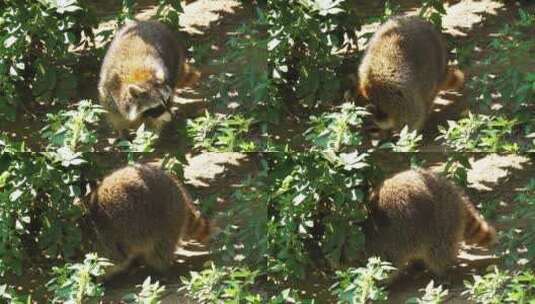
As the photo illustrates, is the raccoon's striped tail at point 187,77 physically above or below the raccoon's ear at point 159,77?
below

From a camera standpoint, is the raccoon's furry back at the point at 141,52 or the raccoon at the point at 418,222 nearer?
the raccoon at the point at 418,222

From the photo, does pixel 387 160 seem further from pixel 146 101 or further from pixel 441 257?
pixel 146 101

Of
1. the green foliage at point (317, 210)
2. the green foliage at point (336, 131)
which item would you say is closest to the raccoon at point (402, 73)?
the green foliage at point (336, 131)

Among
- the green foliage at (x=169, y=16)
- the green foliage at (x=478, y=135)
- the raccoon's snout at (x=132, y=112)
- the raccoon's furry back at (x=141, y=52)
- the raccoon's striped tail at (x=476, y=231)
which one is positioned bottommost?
the raccoon's striped tail at (x=476, y=231)

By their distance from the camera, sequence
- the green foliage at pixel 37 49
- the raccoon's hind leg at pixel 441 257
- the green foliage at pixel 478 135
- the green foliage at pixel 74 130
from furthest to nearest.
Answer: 1. the green foliage at pixel 37 49
2. the green foliage at pixel 74 130
3. the green foliage at pixel 478 135
4. the raccoon's hind leg at pixel 441 257

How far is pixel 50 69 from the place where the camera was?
28.7 feet

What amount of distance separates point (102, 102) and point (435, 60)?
2352 mm

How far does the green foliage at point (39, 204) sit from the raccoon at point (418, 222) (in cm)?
197

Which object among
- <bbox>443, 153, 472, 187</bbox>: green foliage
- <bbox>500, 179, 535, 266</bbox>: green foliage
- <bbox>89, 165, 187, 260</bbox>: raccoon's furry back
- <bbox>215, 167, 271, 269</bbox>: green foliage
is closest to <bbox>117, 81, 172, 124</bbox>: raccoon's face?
<bbox>89, 165, 187, 260</bbox>: raccoon's furry back

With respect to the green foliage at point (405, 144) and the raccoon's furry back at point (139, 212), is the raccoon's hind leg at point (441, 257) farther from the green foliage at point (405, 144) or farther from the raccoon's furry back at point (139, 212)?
the raccoon's furry back at point (139, 212)

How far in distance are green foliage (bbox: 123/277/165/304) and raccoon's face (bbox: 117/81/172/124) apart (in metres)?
1.27

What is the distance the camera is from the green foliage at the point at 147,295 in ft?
24.8

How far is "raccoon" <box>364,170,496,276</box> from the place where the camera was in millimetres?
7582

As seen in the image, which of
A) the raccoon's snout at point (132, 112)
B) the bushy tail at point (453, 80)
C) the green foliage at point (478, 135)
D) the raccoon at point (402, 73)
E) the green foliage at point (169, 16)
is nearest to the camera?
the green foliage at point (478, 135)
